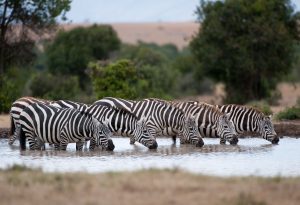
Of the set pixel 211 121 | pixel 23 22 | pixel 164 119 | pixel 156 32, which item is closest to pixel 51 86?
pixel 23 22

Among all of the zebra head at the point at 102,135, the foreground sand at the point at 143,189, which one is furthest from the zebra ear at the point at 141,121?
the foreground sand at the point at 143,189

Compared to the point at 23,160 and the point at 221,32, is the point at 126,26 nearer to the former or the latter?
the point at 221,32

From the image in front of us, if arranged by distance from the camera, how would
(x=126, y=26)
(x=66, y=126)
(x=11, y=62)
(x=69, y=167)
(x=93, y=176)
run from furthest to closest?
(x=126, y=26), (x=11, y=62), (x=66, y=126), (x=69, y=167), (x=93, y=176)

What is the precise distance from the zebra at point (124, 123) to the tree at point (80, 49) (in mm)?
27922

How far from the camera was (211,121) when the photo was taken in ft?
68.0

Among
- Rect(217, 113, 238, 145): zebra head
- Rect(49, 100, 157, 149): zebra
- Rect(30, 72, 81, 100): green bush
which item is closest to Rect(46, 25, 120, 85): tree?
Rect(30, 72, 81, 100): green bush

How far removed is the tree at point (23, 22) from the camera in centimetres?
3009

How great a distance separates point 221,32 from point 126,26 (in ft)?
356

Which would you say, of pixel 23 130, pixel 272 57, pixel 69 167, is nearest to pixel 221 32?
pixel 272 57

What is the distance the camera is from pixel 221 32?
3622 cm

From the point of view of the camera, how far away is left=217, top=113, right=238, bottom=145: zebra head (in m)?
20.2

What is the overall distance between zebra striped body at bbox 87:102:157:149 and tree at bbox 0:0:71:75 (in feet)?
37.8

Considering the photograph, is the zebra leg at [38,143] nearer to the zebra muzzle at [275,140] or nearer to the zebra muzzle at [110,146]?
the zebra muzzle at [110,146]

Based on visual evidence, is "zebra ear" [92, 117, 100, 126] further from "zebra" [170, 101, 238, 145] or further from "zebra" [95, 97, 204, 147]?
"zebra" [170, 101, 238, 145]
